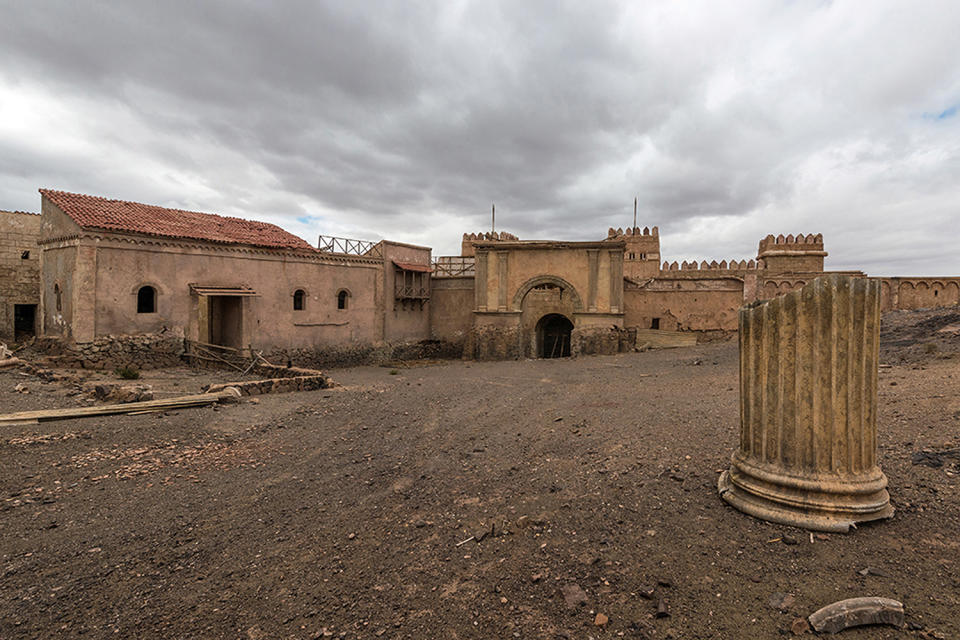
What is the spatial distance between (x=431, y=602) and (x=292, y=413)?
7.79 meters

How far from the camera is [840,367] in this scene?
3779mm

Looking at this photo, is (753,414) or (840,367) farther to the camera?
(753,414)

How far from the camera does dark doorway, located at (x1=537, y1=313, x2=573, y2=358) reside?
88.6ft

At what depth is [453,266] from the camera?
27953 millimetres

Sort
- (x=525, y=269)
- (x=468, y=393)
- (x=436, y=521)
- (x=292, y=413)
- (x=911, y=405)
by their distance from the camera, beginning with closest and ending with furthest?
(x=436, y=521) < (x=911, y=405) < (x=292, y=413) < (x=468, y=393) < (x=525, y=269)

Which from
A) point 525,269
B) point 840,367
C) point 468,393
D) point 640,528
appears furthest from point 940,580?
point 525,269

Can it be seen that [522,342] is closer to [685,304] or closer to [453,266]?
[453,266]

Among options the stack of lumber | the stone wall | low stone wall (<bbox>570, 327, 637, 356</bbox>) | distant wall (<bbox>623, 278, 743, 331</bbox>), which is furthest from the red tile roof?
distant wall (<bbox>623, 278, 743, 331</bbox>)

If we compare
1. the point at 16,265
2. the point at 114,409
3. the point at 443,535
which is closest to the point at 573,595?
the point at 443,535

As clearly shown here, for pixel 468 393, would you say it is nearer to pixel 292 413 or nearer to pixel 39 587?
pixel 292 413

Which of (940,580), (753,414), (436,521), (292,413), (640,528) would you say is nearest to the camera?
(940,580)

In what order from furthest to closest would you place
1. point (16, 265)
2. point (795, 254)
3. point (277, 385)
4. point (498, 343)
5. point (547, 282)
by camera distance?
point (795, 254) → point (498, 343) → point (547, 282) → point (16, 265) → point (277, 385)

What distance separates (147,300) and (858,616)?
67.9 ft

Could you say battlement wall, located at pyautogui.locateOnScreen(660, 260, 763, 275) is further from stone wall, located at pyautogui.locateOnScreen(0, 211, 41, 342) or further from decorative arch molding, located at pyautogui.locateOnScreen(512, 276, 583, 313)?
stone wall, located at pyautogui.locateOnScreen(0, 211, 41, 342)
